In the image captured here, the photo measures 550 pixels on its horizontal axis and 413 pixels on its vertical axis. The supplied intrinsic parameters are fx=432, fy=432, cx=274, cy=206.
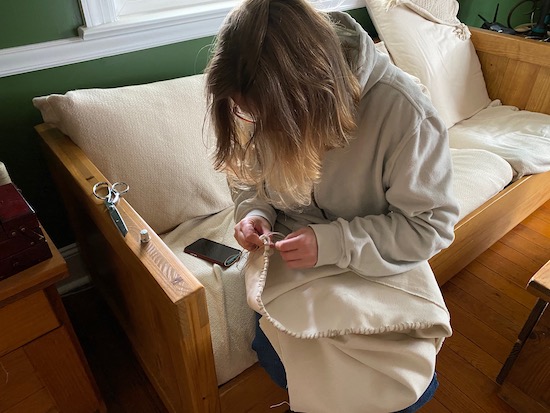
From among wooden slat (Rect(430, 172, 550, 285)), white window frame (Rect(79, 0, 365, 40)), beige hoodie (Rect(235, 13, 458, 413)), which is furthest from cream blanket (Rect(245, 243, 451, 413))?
white window frame (Rect(79, 0, 365, 40))

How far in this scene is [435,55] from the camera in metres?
1.71

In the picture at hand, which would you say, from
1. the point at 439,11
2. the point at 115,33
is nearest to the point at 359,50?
the point at 115,33

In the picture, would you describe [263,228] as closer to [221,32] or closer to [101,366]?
[221,32]

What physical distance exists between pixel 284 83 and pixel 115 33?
0.82m

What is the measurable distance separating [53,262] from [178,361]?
0.94 feet

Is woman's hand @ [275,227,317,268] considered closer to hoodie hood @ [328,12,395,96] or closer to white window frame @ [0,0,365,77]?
hoodie hood @ [328,12,395,96]

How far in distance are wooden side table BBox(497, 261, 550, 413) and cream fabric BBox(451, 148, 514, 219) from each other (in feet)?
1.07

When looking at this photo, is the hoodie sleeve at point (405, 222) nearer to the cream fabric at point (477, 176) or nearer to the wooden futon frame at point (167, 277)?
the wooden futon frame at point (167, 277)

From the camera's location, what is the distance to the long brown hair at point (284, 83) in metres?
0.54

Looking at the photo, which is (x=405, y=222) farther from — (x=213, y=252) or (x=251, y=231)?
(x=213, y=252)

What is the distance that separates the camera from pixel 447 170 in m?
0.76

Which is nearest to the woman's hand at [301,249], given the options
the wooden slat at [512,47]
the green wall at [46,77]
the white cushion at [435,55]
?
the green wall at [46,77]

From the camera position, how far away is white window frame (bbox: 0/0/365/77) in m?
1.07

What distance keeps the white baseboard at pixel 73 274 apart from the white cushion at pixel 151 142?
45cm
